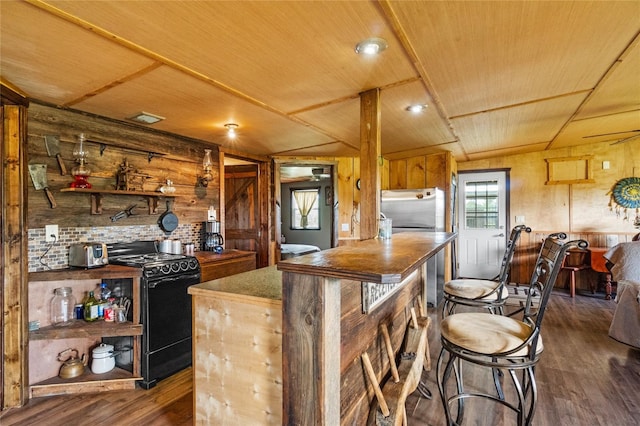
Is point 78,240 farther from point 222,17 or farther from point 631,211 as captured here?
point 631,211

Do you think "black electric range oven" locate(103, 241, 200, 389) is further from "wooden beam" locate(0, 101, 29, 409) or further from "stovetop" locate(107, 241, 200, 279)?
"wooden beam" locate(0, 101, 29, 409)

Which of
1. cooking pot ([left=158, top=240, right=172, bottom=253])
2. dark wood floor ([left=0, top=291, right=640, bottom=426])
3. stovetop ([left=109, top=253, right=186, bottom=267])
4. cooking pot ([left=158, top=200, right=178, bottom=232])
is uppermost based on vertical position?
cooking pot ([left=158, top=200, right=178, bottom=232])

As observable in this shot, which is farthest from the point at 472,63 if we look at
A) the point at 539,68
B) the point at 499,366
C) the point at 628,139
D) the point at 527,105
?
the point at 628,139

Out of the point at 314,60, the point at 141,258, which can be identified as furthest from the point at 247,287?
the point at 141,258

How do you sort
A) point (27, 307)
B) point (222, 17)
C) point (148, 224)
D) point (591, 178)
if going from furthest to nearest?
point (591, 178) < point (148, 224) < point (27, 307) < point (222, 17)

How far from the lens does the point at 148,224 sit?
3.11 metres

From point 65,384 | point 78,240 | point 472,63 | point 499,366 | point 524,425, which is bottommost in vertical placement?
point 65,384

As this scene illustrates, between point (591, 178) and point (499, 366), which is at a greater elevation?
point (591, 178)

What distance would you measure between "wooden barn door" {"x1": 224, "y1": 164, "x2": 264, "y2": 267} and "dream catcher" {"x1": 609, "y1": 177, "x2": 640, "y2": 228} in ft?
17.8

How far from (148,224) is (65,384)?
137 centimetres

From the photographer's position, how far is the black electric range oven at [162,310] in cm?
244

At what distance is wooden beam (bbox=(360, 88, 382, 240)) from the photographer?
229 centimetres

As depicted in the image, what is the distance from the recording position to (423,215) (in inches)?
168

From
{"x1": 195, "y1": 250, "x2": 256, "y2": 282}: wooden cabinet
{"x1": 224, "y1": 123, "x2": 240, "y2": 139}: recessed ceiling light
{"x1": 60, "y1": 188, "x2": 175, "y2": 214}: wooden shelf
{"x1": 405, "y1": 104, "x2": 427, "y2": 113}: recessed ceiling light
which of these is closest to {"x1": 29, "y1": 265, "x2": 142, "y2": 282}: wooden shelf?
{"x1": 60, "y1": 188, "x2": 175, "y2": 214}: wooden shelf
